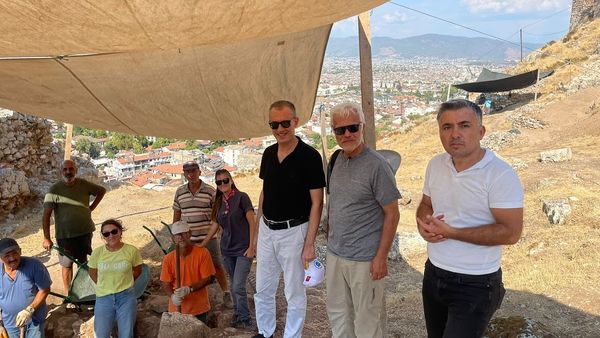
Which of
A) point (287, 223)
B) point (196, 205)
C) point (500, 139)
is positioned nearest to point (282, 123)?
point (287, 223)

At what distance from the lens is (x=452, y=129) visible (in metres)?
1.80

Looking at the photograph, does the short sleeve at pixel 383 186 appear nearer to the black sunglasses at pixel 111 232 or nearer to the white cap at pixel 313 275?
the white cap at pixel 313 275

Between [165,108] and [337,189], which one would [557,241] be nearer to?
[337,189]

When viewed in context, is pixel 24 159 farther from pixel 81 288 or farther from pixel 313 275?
pixel 313 275

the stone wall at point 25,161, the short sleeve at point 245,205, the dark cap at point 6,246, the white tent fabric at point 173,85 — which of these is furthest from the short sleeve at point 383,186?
the stone wall at point 25,161

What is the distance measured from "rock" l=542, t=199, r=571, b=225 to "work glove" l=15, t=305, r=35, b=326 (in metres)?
6.42

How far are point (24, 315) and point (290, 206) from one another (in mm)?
2250

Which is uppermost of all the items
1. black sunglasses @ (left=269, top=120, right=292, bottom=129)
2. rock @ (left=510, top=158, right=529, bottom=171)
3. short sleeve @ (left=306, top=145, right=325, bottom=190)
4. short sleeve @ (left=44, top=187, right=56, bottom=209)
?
rock @ (left=510, top=158, right=529, bottom=171)

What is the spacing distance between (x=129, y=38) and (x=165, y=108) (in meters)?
1.87

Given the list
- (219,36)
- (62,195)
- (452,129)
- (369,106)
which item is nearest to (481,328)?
(452,129)

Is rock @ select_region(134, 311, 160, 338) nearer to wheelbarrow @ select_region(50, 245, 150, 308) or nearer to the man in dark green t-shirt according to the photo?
wheelbarrow @ select_region(50, 245, 150, 308)

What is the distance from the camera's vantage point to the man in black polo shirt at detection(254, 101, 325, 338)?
254 cm

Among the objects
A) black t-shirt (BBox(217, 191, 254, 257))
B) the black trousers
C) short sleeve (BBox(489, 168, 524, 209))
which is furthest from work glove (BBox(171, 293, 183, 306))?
short sleeve (BBox(489, 168, 524, 209))

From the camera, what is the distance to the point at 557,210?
6.14 meters
